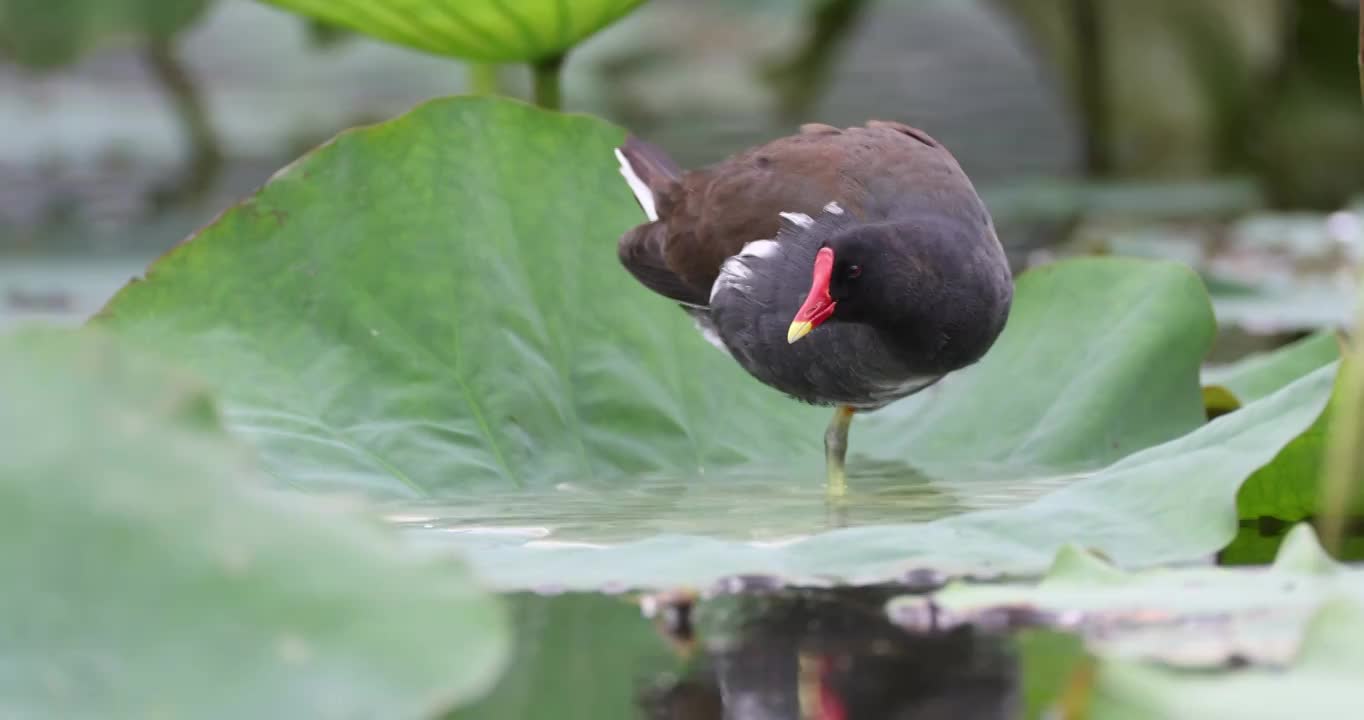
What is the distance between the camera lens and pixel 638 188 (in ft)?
5.74

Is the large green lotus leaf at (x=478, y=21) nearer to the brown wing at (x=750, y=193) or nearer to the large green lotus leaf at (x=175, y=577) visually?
the brown wing at (x=750, y=193)

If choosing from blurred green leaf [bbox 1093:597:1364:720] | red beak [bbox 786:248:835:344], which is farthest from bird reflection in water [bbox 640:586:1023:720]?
red beak [bbox 786:248:835:344]

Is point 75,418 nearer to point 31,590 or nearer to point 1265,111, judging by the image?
point 31,590

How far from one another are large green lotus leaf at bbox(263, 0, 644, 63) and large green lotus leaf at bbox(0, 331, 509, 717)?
99cm

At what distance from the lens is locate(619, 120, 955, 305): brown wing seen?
164 centimetres

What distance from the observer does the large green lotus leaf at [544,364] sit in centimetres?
137

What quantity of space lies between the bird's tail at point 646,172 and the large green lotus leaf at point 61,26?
2266 mm

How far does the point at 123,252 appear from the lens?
378cm

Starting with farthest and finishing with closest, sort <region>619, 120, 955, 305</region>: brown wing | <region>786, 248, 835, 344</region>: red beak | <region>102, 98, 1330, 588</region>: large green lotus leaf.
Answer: <region>619, 120, 955, 305</region>: brown wing → <region>786, 248, 835, 344</region>: red beak → <region>102, 98, 1330, 588</region>: large green lotus leaf

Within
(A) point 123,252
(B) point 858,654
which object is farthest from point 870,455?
(A) point 123,252

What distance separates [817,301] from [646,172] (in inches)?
13.8

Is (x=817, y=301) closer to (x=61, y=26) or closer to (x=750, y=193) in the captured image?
(x=750, y=193)

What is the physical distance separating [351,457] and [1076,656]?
26.7 inches

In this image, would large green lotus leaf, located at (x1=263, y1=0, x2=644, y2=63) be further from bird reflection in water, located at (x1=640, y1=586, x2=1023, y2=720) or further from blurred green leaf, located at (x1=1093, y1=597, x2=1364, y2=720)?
blurred green leaf, located at (x1=1093, y1=597, x2=1364, y2=720)
